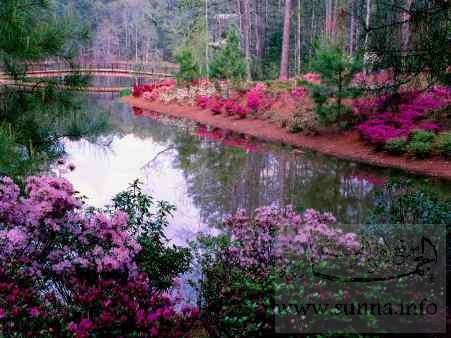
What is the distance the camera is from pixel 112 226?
4.19m

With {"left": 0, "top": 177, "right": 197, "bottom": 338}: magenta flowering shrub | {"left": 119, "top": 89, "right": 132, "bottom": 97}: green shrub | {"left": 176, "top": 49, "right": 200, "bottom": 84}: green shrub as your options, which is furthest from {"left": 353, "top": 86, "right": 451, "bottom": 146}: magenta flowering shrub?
{"left": 119, "top": 89, "right": 132, "bottom": 97}: green shrub

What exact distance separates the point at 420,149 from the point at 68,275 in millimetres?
11556

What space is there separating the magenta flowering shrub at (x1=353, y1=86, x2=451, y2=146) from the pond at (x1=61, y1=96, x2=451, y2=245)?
4.69 feet

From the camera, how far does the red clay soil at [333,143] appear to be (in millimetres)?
12609

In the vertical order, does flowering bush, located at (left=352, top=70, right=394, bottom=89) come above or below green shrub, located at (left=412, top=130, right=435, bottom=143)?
above

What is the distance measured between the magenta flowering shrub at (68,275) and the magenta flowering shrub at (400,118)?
11386mm

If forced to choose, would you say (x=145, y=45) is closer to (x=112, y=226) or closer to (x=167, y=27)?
(x=167, y=27)

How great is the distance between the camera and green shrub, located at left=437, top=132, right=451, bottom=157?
12.6 meters

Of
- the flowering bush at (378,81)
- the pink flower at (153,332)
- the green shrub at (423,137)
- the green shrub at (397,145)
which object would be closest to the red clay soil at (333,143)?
the green shrub at (397,145)

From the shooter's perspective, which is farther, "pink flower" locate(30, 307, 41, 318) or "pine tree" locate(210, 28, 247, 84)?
"pine tree" locate(210, 28, 247, 84)

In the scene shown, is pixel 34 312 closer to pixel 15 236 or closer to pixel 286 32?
pixel 15 236

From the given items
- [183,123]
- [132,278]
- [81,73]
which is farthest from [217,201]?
[183,123]

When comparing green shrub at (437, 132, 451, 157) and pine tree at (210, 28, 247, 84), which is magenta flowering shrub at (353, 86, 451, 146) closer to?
green shrub at (437, 132, 451, 157)

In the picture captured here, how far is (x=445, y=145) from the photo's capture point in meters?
12.7
